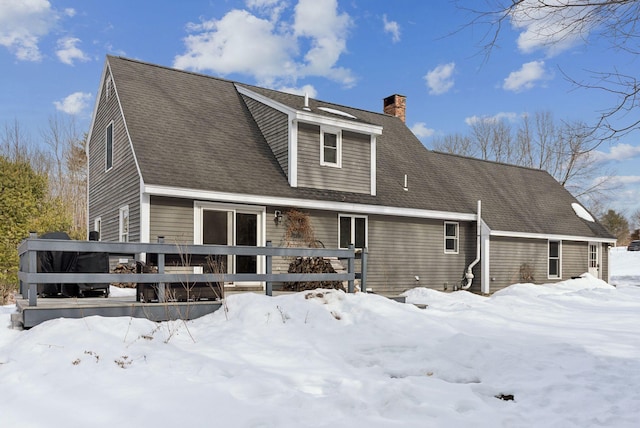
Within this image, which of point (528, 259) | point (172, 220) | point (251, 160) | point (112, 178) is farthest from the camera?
point (528, 259)

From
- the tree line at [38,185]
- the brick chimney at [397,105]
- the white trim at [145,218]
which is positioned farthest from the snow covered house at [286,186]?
the tree line at [38,185]

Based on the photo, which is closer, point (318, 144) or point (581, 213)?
point (318, 144)

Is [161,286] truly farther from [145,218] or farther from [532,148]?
[532,148]

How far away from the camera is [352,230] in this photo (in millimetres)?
14797

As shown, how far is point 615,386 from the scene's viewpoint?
16.5ft

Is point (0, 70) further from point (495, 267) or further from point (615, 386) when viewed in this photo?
point (615, 386)

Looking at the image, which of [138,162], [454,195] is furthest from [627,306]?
[138,162]

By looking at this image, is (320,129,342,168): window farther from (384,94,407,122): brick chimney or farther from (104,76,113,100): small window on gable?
(384,94,407,122): brick chimney

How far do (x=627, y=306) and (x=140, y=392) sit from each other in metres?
10.9

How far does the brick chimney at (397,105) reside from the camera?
71.1 ft

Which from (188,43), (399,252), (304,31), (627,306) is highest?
(188,43)

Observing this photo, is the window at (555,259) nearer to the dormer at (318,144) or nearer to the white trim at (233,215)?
the dormer at (318,144)

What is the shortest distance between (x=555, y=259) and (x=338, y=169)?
11.0 metres

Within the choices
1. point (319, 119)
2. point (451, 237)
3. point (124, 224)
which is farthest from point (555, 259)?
point (124, 224)
